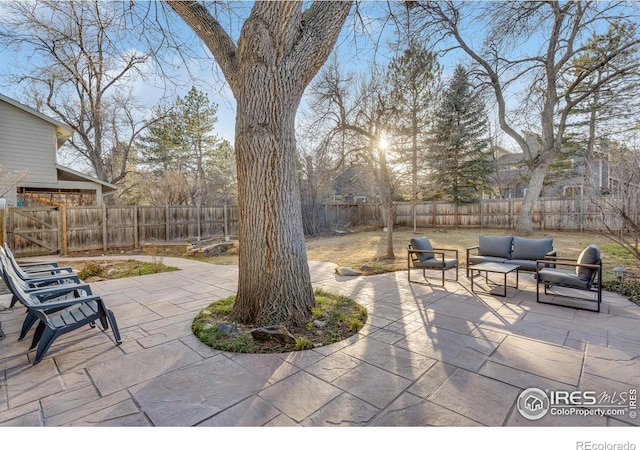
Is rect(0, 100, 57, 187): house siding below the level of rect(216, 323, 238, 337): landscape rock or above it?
above

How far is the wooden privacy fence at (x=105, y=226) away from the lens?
8.66m

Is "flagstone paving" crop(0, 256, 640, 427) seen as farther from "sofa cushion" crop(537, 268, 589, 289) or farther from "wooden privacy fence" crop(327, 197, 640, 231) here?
"wooden privacy fence" crop(327, 197, 640, 231)

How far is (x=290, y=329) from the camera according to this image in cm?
315

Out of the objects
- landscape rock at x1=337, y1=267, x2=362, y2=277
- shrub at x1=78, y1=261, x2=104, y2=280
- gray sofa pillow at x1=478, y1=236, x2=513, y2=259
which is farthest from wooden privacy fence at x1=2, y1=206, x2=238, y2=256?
gray sofa pillow at x1=478, y1=236, x2=513, y2=259

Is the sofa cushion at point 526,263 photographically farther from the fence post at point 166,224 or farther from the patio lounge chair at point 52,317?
the fence post at point 166,224

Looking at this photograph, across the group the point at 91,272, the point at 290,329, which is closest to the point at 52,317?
the point at 290,329

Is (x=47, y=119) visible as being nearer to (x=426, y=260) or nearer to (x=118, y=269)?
(x=118, y=269)

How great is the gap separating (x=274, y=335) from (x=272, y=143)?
6.54 feet

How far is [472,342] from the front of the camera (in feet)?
9.39

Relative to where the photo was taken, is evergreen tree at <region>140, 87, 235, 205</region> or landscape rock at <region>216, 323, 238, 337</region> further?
evergreen tree at <region>140, 87, 235, 205</region>

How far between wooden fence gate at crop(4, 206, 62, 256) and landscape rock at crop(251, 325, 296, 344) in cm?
966

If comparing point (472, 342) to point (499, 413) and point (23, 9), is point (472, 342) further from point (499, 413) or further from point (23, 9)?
point (23, 9)

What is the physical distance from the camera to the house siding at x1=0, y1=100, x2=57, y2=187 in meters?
9.52
